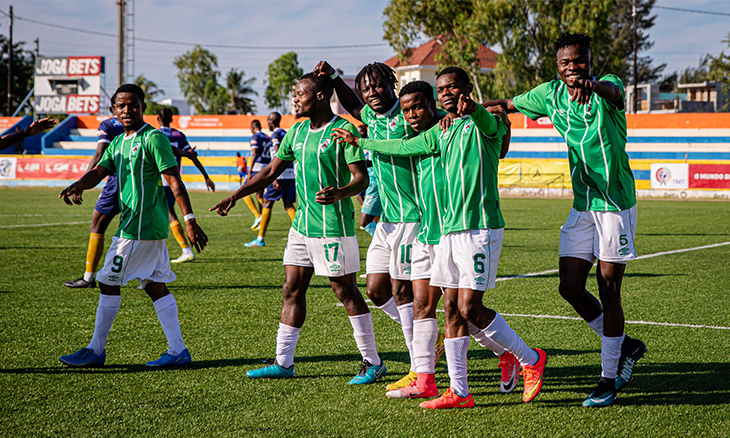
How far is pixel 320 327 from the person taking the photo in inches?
232

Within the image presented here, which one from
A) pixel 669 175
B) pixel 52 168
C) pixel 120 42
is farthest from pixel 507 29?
pixel 52 168

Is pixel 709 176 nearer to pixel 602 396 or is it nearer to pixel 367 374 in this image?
pixel 602 396

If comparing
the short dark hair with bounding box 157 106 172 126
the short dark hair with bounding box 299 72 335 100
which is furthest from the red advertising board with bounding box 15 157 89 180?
the short dark hair with bounding box 299 72 335 100

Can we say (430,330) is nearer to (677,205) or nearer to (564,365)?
(564,365)

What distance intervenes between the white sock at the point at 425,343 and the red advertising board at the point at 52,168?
31.5 metres

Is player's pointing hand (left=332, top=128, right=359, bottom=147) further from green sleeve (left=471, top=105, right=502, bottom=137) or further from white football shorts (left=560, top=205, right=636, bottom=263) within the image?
white football shorts (left=560, top=205, right=636, bottom=263)

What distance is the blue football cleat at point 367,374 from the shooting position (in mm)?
4332

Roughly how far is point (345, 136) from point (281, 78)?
2929 inches

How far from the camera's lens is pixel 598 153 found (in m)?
4.00

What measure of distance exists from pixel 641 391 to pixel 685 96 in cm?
8451

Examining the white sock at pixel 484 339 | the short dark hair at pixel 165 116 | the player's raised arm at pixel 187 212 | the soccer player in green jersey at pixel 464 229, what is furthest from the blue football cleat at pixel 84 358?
the short dark hair at pixel 165 116

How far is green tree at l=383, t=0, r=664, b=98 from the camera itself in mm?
37688

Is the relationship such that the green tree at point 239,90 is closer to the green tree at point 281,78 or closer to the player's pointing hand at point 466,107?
the green tree at point 281,78

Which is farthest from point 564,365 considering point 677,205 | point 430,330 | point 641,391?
point 677,205
